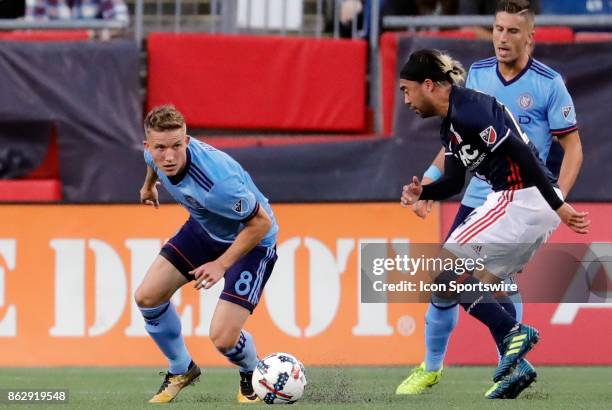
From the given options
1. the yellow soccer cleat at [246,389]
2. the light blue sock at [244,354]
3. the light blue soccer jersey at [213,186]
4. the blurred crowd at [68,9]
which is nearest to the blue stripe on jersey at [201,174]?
the light blue soccer jersey at [213,186]

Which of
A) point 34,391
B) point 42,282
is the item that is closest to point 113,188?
point 42,282

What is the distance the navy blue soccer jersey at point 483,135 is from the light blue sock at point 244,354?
1565 mm

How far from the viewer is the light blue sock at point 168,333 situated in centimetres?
803

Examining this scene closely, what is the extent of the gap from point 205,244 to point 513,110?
198 centimetres

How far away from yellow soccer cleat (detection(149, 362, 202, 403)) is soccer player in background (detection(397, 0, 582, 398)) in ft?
4.12

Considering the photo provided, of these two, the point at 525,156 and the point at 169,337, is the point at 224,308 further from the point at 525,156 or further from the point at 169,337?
the point at 525,156

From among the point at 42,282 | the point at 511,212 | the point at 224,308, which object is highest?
the point at 511,212

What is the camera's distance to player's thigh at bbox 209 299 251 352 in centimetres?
782

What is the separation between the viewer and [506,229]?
7.68m

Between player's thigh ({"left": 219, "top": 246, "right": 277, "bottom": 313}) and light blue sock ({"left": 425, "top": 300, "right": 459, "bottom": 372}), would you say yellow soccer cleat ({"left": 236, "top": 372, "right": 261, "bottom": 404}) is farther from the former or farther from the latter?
light blue sock ({"left": 425, "top": 300, "right": 459, "bottom": 372})

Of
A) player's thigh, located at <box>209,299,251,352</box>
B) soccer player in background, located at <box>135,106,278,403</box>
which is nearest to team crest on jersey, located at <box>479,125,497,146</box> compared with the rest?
soccer player in background, located at <box>135,106,278,403</box>

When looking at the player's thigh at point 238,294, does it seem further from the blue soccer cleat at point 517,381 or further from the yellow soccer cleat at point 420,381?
the blue soccer cleat at point 517,381

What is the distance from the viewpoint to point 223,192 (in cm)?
761

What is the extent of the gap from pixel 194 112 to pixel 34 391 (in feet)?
15.3
